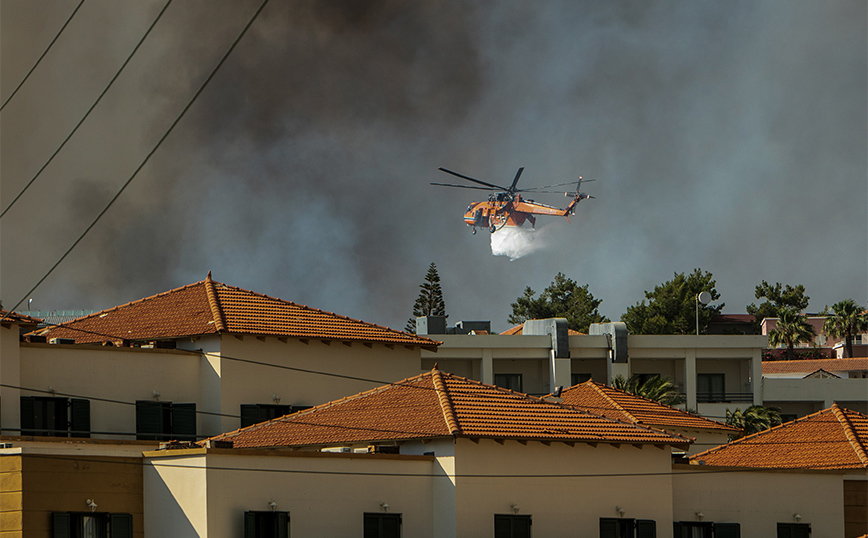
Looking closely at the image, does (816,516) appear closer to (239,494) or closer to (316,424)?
(316,424)

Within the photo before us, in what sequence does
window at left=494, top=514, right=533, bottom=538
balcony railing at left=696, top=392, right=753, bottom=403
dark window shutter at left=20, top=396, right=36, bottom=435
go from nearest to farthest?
window at left=494, top=514, right=533, bottom=538, dark window shutter at left=20, top=396, right=36, bottom=435, balcony railing at left=696, top=392, right=753, bottom=403

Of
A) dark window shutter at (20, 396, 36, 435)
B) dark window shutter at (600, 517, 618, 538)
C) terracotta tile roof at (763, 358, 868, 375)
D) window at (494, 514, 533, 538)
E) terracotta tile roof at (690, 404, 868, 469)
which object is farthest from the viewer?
Result: terracotta tile roof at (763, 358, 868, 375)

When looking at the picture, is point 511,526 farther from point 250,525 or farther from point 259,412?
point 259,412

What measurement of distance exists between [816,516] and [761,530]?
1998 millimetres

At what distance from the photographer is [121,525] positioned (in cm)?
3086

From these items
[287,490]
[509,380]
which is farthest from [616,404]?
[509,380]

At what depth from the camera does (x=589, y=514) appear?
1337 inches

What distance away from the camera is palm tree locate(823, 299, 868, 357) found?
12038 centimetres

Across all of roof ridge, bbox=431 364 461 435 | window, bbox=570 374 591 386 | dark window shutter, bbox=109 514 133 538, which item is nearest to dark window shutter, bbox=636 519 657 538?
roof ridge, bbox=431 364 461 435

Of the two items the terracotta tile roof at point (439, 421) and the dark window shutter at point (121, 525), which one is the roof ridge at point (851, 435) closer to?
the terracotta tile roof at point (439, 421)

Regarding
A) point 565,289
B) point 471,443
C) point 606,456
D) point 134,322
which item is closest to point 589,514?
point 606,456

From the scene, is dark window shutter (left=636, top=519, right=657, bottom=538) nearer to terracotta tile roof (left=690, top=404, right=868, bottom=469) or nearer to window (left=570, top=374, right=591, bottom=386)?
terracotta tile roof (left=690, top=404, right=868, bottom=469)

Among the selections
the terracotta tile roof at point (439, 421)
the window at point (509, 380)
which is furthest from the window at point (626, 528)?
the window at point (509, 380)

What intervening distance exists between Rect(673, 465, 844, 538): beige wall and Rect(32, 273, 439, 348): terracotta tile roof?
41.2 ft
